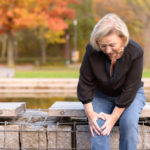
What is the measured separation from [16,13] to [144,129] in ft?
74.4

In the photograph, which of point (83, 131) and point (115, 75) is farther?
point (83, 131)

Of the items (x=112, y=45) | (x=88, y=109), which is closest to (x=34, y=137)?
(x=88, y=109)

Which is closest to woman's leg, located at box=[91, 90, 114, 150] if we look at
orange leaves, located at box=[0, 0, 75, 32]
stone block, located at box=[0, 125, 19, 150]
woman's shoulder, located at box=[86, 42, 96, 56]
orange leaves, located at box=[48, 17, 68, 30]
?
woman's shoulder, located at box=[86, 42, 96, 56]

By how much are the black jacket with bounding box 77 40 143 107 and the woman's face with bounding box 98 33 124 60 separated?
8cm

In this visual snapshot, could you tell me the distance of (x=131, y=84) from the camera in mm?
2584

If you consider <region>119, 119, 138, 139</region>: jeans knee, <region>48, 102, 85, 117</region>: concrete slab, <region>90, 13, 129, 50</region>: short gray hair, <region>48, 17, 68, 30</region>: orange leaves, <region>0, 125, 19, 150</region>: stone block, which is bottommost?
<region>0, 125, 19, 150</region>: stone block

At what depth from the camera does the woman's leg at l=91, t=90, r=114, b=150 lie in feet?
8.24

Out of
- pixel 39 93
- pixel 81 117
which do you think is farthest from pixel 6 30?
pixel 81 117

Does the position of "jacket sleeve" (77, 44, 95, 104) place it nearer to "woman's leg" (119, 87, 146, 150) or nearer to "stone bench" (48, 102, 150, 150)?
"stone bench" (48, 102, 150, 150)

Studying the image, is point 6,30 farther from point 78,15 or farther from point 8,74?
point 8,74

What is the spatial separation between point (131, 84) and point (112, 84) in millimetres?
152

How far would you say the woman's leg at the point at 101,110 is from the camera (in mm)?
2512

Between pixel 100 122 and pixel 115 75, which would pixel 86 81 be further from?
pixel 100 122

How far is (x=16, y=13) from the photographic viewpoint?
24406mm
